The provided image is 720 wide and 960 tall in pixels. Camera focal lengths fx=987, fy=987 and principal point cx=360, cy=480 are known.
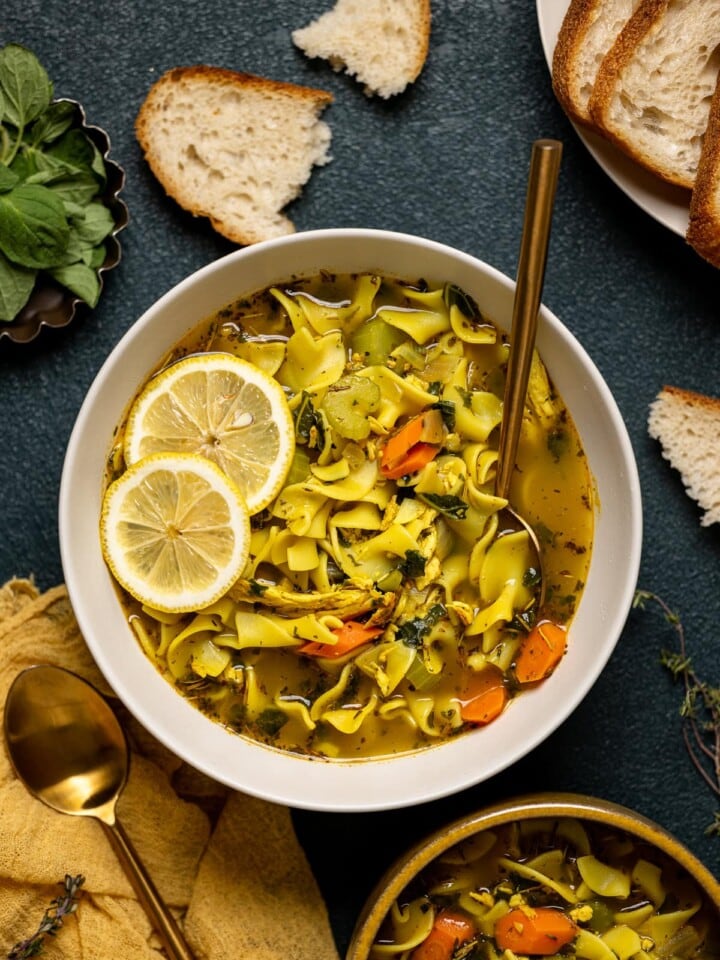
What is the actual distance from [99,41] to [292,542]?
2.20 m

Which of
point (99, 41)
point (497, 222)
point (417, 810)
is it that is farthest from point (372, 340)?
point (417, 810)

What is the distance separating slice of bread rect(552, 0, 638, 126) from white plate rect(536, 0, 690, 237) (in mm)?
52

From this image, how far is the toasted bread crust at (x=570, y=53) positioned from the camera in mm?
3914

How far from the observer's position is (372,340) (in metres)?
3.78

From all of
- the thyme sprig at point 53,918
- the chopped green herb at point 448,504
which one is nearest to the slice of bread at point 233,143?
the chopped green herb at point 448,504

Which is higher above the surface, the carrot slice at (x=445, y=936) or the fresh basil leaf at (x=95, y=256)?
the fresh basil leaf at (x=95, y=256)

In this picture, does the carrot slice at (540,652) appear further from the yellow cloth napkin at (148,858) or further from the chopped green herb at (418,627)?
the yellow cloth napkin at (148,858)

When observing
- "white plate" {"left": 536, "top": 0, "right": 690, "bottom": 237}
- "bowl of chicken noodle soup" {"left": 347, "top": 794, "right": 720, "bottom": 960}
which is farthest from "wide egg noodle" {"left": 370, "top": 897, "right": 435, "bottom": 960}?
"white plate" {"left": 536, "top": 0, "right": 690, "bottom": 237}

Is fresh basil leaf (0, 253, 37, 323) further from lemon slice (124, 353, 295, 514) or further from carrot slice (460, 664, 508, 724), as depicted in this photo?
carrot slice (460, 664, 508, 724)

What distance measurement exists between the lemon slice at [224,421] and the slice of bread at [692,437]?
159cm

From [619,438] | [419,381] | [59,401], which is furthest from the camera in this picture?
[59,401]

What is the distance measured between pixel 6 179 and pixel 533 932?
11.6 ft

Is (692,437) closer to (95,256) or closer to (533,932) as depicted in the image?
(533,932)

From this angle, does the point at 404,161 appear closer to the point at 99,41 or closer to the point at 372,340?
the point at 372,340
